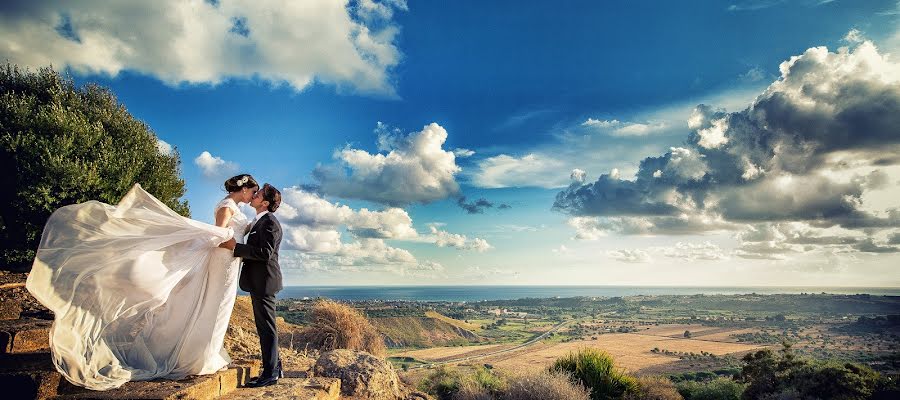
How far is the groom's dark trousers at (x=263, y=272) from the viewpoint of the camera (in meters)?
6.03

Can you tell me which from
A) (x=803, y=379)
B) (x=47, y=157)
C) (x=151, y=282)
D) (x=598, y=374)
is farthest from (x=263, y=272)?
(x=803, y=379)

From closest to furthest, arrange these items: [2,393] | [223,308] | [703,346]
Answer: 1. [2,393]
2. [223,308]
3. [703,346]

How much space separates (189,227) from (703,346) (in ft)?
205

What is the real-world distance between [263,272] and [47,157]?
13.4 metres

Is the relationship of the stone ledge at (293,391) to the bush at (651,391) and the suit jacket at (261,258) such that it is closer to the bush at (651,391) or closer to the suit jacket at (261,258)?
the suit jacket at (261,258)

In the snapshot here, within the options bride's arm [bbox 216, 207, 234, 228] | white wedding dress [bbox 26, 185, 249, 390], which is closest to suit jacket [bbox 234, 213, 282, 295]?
white wedding dress [bbox 26, 185, 249, 390]

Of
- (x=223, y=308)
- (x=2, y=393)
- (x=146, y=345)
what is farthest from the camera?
(x=223, y=308)

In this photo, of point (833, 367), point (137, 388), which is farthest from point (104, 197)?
point (833, 367)

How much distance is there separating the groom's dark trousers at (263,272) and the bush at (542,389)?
7275 millimetres

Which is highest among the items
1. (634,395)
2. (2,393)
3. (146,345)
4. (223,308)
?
(223,308)

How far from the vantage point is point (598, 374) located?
13797 millimetres

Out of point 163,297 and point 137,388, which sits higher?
point 163,297

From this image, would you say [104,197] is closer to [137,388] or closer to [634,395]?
[137,388]

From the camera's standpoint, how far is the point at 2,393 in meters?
5.13
